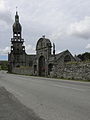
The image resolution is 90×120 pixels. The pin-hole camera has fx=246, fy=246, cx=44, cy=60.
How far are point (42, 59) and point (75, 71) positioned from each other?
2557 centimetres

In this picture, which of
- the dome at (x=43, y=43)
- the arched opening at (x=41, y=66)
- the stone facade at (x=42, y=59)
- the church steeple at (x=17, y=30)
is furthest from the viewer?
the church steeple at (x=17, y=30)

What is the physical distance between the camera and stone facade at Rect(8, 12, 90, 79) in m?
43.7

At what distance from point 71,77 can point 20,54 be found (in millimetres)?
66904

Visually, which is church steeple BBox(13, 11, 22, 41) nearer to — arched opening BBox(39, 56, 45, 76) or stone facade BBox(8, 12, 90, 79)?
stone facade BBox(8, 12, 90, 79)

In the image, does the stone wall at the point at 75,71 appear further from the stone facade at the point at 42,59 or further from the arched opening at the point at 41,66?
the arched opening at the point at 41,66

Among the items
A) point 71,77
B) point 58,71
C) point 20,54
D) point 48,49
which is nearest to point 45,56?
point 48,49

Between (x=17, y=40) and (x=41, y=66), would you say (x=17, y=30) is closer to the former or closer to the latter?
(x=17, y=40)

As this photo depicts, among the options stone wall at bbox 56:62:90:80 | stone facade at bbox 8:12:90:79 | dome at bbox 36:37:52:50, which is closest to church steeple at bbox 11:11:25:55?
stone facade at bbox 8:12:90:79

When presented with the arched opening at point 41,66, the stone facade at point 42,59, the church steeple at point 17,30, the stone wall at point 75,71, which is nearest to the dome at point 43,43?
the stone facade at point 42,59

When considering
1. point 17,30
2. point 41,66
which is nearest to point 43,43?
point 41,66

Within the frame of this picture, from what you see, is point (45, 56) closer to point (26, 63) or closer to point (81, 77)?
point (81, 77)

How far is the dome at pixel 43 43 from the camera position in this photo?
57812mm

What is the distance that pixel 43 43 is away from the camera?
198 feet

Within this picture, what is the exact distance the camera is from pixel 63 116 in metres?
7.55
